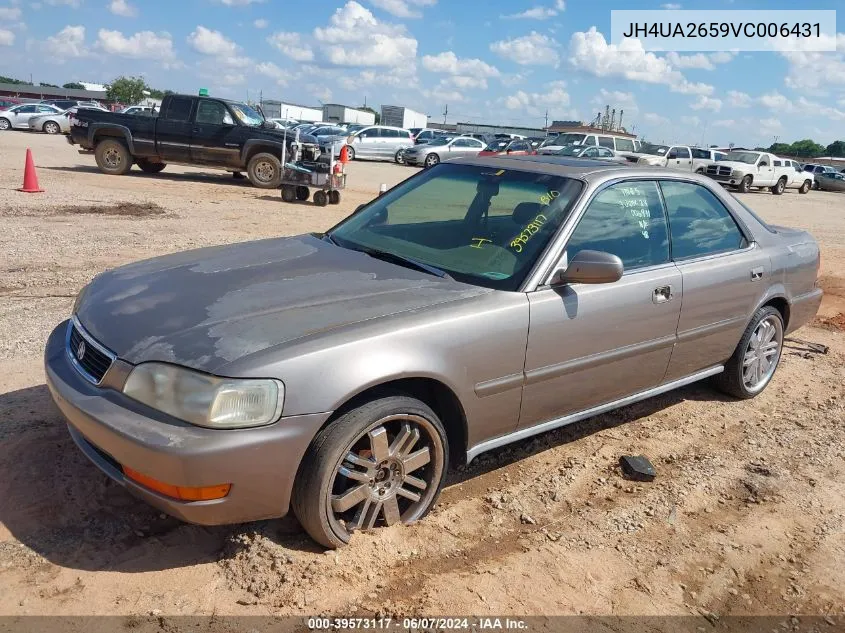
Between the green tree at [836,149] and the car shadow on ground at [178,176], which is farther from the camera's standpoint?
the green tree at [836,149]

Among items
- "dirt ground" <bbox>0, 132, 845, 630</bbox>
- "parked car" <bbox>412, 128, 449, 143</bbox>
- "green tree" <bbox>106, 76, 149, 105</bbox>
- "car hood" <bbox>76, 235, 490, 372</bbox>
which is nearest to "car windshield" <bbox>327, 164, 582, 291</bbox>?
"car hood" <bbox>76, 235, 490, 372</bbox>

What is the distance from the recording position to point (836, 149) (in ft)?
304

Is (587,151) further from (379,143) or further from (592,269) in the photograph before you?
(592,269)

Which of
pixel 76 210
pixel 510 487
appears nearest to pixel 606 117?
pixel 76 210

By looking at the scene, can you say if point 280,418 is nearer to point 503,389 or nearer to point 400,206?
point 503,389

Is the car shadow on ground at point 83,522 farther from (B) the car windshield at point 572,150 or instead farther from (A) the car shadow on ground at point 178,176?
(B) the car windshield at point 572,150

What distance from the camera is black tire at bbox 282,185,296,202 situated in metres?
13.9

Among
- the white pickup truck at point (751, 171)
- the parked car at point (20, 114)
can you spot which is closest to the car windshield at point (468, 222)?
the white pickup truck at point (751, 171)

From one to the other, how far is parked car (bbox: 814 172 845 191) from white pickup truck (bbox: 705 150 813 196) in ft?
31.6

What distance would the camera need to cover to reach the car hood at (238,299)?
106 inches

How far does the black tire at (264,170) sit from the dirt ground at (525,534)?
10.8 metres

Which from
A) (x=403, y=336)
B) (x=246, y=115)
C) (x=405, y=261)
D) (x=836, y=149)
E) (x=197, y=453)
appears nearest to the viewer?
(x=197, y=453)

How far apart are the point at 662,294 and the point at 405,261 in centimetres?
144

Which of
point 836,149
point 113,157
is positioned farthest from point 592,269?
point 836,149
